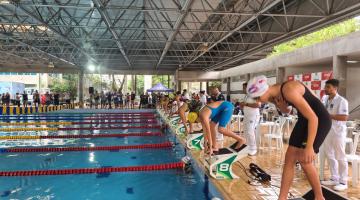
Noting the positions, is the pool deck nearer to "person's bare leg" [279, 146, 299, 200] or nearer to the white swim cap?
"person's bare leg" [279, 146, 299, 200]

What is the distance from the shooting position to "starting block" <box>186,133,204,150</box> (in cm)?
708

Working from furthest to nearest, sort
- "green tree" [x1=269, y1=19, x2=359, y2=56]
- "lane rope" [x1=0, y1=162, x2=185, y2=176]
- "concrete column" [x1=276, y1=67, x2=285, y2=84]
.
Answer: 1. "green tree" [x1=269, y1=19, x2=359, y2=56]
2. "concrete column" [x1=276, y1=67, x2=285, y2=84]
3. "lane rope" [x1=0, y1=162, x2=185, y2=176]

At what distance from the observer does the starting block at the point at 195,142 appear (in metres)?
7.08

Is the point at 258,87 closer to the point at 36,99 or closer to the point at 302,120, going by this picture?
the point at 302,120

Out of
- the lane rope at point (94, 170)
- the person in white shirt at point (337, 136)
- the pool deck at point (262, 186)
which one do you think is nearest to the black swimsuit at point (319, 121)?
the person in white shirt at point (337, 136)

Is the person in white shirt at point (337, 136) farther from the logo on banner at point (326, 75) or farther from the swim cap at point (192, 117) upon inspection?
the logo on banner at point (326, 75)

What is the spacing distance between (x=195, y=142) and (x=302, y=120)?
457 cm

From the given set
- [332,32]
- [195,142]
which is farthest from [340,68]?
[332,32]

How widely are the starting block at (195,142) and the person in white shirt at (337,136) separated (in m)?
3.40

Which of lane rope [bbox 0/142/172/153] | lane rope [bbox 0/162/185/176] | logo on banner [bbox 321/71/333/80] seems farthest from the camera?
logo on banner [bbox 321/71/333/80]

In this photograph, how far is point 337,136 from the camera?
381 cm

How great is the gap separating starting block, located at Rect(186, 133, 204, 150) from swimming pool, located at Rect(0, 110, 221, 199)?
0.58 meters

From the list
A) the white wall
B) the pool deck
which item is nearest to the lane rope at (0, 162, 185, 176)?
the pool deck

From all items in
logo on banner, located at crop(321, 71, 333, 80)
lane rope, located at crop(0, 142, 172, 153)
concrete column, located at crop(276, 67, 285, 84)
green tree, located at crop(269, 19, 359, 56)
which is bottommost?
lane rope, located at crop(0, 142, 172, 153)
